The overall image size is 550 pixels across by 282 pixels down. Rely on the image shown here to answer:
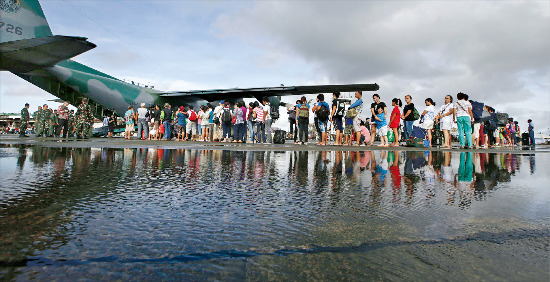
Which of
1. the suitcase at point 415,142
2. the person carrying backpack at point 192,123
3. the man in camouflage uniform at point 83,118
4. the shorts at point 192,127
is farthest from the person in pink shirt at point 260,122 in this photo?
the man in camouflage uniform at point 83,118

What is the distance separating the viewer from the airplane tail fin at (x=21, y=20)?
43.4ft

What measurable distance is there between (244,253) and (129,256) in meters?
0.37

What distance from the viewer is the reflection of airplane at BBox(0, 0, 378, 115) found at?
1191 centimetres

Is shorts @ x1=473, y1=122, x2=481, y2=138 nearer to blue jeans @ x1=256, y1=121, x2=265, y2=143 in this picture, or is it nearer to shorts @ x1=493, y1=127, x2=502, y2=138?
shorts @ x1=493, y1=127, x2=502, y2=138

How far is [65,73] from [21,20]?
271 centimetres

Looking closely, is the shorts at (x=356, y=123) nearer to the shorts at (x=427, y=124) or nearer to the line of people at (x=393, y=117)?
the line of people at (x=393, y=117)

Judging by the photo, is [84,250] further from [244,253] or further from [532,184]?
[532,184]

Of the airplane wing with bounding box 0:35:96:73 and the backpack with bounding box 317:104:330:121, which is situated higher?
the airplane wing with bounding box 0:35:96:73

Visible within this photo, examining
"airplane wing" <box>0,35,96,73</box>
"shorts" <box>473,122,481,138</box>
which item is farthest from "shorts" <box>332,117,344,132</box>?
"airplane wing" <box>0,35,96,73</box>

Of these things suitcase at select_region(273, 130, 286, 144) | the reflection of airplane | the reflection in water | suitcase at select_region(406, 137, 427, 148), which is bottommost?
the reflection in water

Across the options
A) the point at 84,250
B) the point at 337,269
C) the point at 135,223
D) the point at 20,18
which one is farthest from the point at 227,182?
the point at 20,18

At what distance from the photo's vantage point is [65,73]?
15.8 meters

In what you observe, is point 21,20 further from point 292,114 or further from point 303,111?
point 303,111

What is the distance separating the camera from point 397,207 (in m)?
2.01
